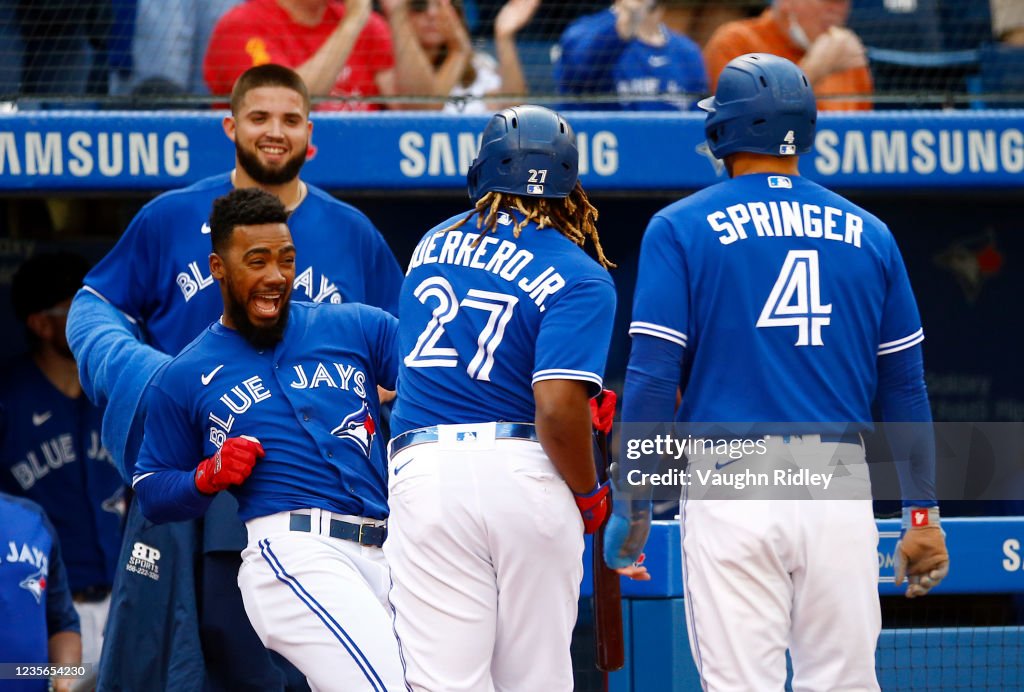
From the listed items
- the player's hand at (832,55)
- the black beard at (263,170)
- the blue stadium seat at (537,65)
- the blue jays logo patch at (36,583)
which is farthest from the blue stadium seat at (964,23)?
the blue jays logo patch at (36,583)

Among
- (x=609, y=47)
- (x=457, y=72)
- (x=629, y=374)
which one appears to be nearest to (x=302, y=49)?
(x=457, y=72)

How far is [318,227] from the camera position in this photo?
450cm

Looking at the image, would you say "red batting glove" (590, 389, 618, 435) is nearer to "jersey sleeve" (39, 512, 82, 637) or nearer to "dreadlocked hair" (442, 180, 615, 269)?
"dreadlocked hair" (442, 180, 615, 269)

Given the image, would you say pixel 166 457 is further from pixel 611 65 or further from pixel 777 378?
pixel 611 65

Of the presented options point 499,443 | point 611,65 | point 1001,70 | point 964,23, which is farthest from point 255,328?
point 964,23

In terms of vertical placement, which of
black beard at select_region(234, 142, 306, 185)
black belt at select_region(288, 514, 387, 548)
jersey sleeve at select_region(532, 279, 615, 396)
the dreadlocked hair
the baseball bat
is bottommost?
the baseball bat

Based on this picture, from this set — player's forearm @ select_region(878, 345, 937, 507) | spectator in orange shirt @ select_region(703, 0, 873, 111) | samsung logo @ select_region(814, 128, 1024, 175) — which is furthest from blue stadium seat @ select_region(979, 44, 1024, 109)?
player's forearm @ select_region(878, 345, 937, 507)

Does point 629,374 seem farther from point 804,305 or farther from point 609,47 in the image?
point 609,47

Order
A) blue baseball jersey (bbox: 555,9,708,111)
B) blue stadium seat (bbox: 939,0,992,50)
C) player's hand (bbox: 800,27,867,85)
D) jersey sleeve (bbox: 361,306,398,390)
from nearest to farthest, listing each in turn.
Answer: jersey sleeve (bbox: 361,306,398,390), player's hand (bbox: 800,27,867,85), blue baseball jersey (bbox: 555,9,708,111), blue stadium seat (bbox: 939,0,992,50)

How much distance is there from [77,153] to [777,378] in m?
3.06

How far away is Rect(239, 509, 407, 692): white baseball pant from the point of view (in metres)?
3.29

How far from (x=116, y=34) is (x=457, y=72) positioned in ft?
4.60

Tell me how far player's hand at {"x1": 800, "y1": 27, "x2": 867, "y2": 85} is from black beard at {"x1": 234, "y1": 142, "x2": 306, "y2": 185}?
234 centimetres

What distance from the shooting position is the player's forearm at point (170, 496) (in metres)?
3.53
